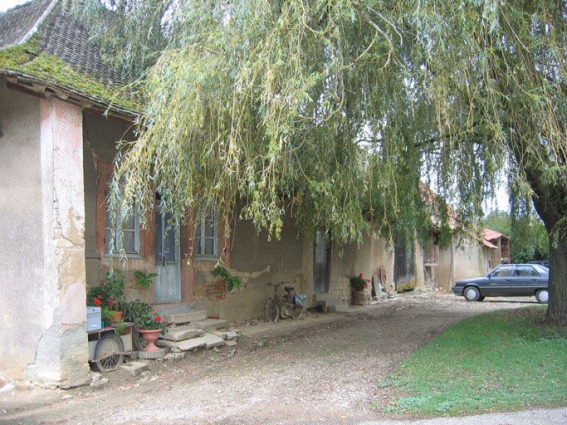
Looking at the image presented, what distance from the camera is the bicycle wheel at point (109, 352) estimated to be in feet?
25.0

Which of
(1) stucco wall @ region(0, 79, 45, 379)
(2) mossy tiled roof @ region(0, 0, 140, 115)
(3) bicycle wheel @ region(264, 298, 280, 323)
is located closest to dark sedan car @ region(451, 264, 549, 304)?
(3) bicycle wheel @ region(264, 298, 280, 323)

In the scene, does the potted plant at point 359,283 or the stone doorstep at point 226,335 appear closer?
the stone doorstep at point 226,335

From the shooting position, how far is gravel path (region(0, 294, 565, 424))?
6.03m

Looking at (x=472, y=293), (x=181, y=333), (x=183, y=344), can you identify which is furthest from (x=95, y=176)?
(x=472, y=293)

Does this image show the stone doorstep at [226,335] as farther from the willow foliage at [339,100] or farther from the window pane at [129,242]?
the willow foliage at [339,100]

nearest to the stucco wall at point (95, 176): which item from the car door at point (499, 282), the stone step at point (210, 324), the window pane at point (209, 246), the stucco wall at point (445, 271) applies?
the stone step at point (210, 324)

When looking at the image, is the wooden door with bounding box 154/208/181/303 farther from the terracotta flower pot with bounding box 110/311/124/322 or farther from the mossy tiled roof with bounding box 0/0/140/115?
the mossy tiled roof with bounding box 0/0/140/115

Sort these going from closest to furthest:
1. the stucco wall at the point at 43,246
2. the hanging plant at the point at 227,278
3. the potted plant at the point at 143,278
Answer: the stucco wall at the point at 43,246, the potted plant at the point at 143,278, the hanging plant at the point at 227,278

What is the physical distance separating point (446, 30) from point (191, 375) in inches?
230

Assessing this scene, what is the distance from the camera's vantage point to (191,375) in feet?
26.2

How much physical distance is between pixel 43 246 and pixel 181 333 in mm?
2941

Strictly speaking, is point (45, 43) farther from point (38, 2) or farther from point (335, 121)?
point (335, 121)

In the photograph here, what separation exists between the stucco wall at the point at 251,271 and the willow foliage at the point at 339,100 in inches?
141

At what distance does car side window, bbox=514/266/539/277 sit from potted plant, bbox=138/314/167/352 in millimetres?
13437
